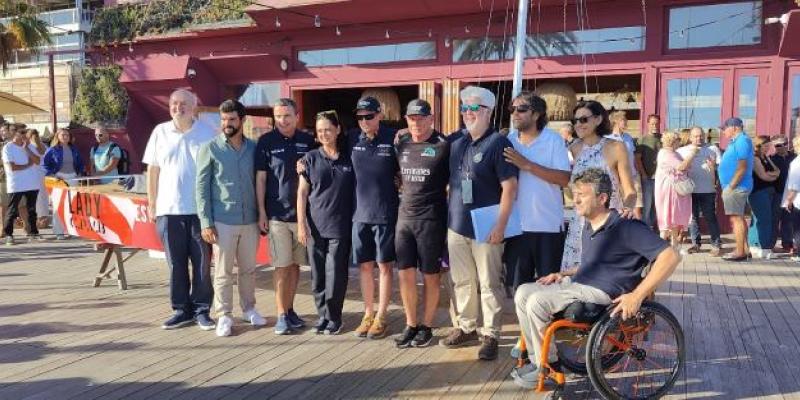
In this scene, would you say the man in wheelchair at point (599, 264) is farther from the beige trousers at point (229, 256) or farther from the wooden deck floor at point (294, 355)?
the beige trousers at point (229, 256)

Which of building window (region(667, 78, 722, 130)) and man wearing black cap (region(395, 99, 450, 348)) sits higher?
building window (region(667, 78, 722, 130))

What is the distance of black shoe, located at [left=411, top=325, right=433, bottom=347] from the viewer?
14.9ft

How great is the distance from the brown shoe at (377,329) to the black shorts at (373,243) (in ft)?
1.55

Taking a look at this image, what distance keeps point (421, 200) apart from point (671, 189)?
16.6 ft

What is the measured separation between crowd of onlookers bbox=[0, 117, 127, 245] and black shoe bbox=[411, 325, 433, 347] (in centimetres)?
710

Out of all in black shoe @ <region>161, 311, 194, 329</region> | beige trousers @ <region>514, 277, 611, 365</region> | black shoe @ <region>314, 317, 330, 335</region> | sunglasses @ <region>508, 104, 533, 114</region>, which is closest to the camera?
beige trousers @ <region>514, 277, 611, 365</region>

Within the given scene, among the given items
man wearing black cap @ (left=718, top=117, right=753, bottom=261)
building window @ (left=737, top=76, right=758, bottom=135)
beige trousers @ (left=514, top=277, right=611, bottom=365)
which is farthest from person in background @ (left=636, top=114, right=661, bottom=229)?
beige trousers @ (left=514, top=277, right=611, bottom=365)

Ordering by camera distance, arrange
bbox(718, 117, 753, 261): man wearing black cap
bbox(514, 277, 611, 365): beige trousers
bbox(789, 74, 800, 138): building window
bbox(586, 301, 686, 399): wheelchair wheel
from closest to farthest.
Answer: bbox(586, 301, 686, 399): wheelchair wheel < bbox(514, 277, 611, 365): beige trousers < bbox(718, 117, 753, 261): man wearing black cap < bbox(789, 74, 800, 138): building window

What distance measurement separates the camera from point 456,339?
14.6 ft

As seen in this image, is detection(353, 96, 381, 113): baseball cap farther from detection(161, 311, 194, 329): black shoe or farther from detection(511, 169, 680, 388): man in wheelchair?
detection(161, 311, 194, 329): black shoe

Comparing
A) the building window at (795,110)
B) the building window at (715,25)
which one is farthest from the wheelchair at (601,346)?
the building window at (715,25)

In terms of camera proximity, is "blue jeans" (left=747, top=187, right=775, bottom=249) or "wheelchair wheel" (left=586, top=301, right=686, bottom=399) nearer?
"wheelchair wheel" (left=586, top=301, right=686, bottom=399)

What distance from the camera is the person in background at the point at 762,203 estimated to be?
7945 mm

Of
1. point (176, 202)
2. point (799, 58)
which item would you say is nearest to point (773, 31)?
point (799, 58)
